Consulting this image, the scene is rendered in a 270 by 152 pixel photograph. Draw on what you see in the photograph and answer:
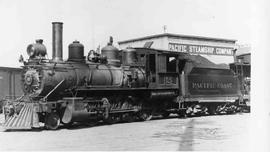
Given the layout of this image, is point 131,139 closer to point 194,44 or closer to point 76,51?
point 76,51

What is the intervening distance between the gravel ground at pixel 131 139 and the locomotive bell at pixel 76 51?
9.06ft

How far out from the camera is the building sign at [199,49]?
34.8 meters

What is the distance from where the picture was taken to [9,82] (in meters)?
23.0

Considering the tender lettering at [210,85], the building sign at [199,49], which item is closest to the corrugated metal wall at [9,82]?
the tender lettering at [210,85]

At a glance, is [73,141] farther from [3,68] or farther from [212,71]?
[3,68]

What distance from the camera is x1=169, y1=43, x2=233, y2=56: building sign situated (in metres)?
34.8

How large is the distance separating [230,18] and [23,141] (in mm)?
6382

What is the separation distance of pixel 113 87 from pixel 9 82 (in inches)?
404

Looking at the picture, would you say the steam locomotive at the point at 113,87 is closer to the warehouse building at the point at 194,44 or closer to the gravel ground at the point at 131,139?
the gravel ground at the point at 131,139

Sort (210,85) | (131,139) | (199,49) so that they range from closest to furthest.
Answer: (131,139), (210,85), (199,49)

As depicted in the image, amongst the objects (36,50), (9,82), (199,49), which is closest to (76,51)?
(36,50)

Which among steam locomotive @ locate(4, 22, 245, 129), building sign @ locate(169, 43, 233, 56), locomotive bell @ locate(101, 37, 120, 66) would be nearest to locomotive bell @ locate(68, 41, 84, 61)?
steam locomotive @ locate(4, 22, 245, 129)

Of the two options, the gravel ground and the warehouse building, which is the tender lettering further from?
the warehouse building

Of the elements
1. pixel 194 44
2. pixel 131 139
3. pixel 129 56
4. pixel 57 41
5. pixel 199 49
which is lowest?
pixel 131 139
